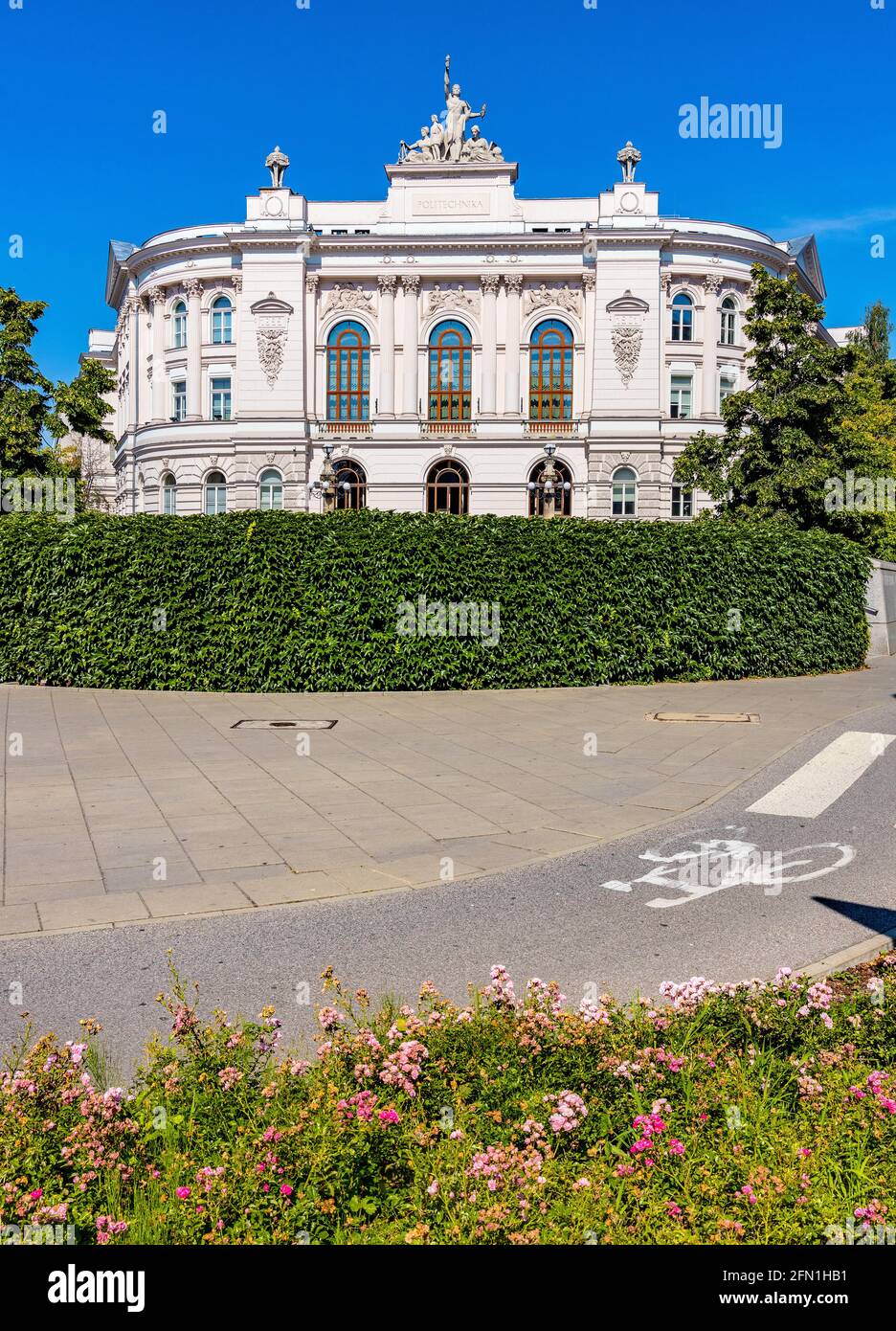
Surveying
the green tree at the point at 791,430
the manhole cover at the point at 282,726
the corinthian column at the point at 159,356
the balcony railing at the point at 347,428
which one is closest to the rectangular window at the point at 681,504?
the balcony railing at the point at 347,428

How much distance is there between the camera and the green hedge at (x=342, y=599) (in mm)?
17359

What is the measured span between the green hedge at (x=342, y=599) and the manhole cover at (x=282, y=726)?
328 cm

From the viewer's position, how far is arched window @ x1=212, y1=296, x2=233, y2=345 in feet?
197

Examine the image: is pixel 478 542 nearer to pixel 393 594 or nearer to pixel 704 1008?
pixel 393 594

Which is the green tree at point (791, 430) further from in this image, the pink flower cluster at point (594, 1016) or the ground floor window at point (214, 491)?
the ground floor window at point (214, 491)

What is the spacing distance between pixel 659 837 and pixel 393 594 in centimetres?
988

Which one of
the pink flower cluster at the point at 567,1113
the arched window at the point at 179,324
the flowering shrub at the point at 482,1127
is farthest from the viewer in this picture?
the arched window at the point at 179,324

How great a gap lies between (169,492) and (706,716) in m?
53.0

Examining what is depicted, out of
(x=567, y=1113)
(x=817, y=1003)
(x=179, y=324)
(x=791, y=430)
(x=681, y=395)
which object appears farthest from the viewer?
(x=179, y=324)

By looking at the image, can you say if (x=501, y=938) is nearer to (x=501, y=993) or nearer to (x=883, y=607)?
(x=501, y=993)

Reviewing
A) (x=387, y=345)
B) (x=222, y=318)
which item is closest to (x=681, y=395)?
(x=387, y=345)

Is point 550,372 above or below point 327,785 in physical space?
above

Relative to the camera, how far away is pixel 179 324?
61594 millimetres

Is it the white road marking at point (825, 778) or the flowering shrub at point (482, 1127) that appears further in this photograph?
the white road marking at point (825, 778)
